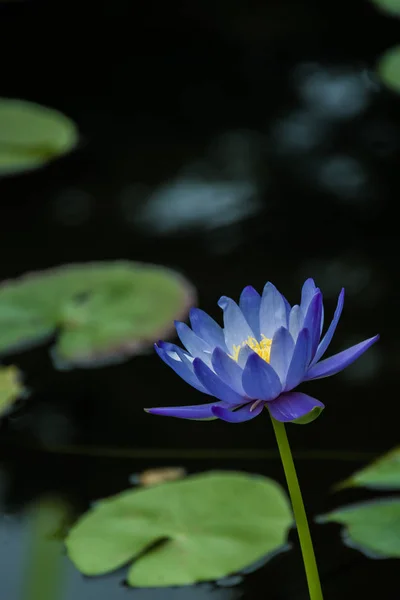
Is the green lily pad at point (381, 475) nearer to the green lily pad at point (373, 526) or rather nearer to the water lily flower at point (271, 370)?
the green lily pad at point (373, 526)

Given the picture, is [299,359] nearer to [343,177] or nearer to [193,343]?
[193,343]

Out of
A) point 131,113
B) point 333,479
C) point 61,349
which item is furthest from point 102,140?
point 333,479

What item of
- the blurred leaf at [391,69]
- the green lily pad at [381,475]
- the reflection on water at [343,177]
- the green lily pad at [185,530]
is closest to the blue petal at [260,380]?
the green lily pad at [185,530]

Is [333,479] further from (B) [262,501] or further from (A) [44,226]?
(A) [44,226]

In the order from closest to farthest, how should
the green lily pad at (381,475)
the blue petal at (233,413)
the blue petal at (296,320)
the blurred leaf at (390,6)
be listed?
the blue petal at (233,413), the blue petal at (296,320), the green lily pad at (381,475), the blurred leaf at (390,6)

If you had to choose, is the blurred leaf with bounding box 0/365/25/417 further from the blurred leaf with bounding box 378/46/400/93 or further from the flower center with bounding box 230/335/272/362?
the blurred leaf with bounding box 378/46/400/93

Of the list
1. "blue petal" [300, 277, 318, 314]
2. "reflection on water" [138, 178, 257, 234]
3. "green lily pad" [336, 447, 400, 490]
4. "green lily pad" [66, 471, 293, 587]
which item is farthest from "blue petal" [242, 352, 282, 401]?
"reflection on water" [138, 178, 257, 234]
